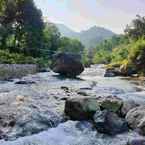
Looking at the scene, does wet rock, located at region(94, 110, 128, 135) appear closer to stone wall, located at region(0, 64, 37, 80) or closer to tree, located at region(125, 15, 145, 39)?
stone wall, located at region(0, 64, 37, 80)

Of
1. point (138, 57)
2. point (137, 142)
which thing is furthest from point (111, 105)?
point (138, 57)

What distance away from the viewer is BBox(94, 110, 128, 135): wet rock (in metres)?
10.2

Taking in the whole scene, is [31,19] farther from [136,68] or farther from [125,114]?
[125,114]

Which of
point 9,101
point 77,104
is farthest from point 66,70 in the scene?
point 77,104

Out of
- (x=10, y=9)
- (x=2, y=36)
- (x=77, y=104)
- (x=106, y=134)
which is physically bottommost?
(x=106, y=134)

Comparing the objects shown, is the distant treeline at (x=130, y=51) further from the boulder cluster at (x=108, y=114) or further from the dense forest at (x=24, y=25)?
the boulder cluster at (x=108, y=114)

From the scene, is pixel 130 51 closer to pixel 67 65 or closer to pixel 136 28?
pixel 67 65

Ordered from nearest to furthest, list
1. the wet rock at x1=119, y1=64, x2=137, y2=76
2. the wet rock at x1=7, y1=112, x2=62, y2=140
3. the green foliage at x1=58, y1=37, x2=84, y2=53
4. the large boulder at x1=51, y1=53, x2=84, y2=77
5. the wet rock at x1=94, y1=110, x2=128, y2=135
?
the wet rock at x1=7, y1=112, x2=62, y2=140 < the wet rock at x1=94, y1=110, x2=128, y2=135 < the large boulder at x1=51, y1=53, x2=84, y2=77 < the wet rock at x1=119, y1=64, x2=137, y2=76 < the green foliage at x1=58, y1=37, x2=84, y2=53

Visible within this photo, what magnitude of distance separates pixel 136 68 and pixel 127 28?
3770 cm

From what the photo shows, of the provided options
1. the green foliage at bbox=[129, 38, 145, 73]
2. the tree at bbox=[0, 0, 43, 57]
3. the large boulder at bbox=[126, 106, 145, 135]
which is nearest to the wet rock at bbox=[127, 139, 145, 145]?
the large boulder at bbox=[126, 106, 145, 135]

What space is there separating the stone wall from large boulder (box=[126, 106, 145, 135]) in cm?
1411

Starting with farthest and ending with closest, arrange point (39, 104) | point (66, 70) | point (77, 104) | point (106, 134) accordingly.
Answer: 1. point (66, 70)
2. point (39, 104)
3. point (77, 104)
4. point (106, 134)

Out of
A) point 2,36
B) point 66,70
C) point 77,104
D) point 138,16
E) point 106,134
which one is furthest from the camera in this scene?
point 138,16

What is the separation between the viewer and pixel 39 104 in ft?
43.0
